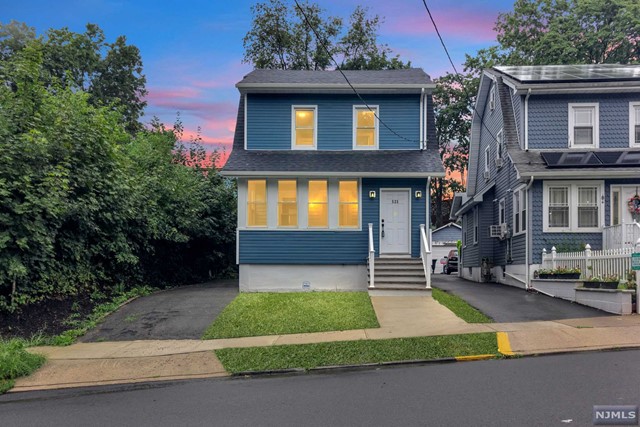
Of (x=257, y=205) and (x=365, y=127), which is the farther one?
(x=365, y=127)

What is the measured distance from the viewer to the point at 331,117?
17734 millimetres

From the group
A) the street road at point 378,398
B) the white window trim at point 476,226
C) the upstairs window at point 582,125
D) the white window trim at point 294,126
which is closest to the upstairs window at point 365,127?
the white window trim at point 294,126

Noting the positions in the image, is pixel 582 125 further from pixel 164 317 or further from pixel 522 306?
pixel 164 317

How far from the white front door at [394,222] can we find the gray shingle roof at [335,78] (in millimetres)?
3778

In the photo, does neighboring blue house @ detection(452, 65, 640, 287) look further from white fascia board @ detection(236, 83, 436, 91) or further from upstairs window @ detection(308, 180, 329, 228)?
upstairs window @ detection(308, 180, 329, 228)

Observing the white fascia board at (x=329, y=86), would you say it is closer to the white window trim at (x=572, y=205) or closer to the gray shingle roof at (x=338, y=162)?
the gray shingle roof at (x=338, y=162)

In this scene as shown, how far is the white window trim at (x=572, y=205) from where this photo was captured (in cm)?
1643

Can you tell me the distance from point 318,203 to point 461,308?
19.2ft

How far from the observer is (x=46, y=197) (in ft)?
37.5

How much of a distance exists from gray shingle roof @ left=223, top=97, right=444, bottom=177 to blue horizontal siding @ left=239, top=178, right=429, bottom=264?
0.54m

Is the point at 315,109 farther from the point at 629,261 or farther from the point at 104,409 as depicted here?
the point at 104,409

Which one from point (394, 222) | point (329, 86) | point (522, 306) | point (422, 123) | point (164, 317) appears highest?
point (329, 86)

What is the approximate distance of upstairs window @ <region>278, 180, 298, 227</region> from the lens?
669 inches
